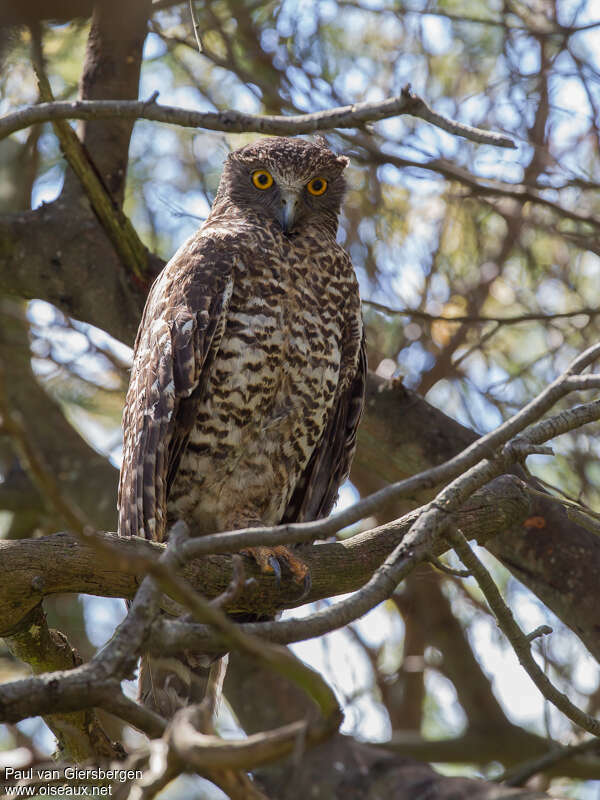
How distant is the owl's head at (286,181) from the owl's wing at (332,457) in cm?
70

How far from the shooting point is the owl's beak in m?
4.36

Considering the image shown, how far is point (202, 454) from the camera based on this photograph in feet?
13.3

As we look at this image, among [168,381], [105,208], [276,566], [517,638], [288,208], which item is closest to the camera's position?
[517,638]

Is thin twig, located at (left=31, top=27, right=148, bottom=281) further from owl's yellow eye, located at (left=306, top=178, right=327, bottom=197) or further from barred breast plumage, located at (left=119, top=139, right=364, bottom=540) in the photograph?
owl's yellow eye, located at (left=306, top=178, right=327, bottom=197)

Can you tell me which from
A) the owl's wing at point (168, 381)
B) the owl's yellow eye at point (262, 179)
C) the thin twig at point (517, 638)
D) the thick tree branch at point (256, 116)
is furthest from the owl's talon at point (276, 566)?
the owl's yellow eye at point (262, 179)

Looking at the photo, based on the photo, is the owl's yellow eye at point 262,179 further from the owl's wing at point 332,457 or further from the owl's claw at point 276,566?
the owl's claw at point 276,566

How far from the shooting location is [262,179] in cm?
454

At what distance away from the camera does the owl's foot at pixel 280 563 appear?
3321mm

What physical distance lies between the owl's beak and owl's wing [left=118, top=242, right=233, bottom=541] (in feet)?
1.51

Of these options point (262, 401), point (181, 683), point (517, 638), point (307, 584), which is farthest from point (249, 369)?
point (517, 638)

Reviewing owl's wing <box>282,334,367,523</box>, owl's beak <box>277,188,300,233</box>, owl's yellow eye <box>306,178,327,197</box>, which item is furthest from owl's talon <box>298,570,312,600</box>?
owl's yellow eye <box>306,178,327,197</box>

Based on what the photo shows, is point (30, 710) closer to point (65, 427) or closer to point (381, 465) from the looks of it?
point (381, 465)

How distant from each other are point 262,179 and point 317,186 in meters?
0.28

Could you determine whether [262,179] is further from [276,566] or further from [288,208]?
[276,566]
